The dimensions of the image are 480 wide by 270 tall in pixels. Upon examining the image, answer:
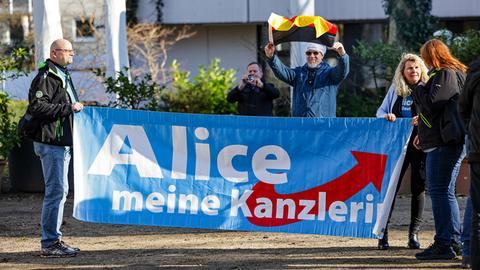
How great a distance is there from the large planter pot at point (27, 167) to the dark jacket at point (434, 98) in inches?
285

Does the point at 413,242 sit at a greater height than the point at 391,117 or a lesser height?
lesser

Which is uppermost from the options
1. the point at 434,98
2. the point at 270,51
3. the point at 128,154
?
the point at 270,51

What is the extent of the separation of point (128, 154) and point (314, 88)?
6.30 ft

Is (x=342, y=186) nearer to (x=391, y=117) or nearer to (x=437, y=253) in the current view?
(x=391, y=117)

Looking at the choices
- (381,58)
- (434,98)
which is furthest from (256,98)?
(434,98)

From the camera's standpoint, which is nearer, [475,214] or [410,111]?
[475,214]

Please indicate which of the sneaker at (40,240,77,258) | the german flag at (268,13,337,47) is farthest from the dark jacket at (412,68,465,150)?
the sneaker at (40,240,77,258)

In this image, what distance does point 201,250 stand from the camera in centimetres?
953

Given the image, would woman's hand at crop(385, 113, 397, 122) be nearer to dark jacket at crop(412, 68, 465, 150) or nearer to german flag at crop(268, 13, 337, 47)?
dark jacket at crop(412, 68, 465, 150)

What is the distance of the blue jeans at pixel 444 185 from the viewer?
859cm

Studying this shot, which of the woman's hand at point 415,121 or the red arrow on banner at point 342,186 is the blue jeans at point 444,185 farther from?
the red arrow on banner at point 342,186

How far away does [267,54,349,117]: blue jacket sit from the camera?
394 inches

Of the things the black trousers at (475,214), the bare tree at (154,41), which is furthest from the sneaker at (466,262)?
the bare tree at (154,41)

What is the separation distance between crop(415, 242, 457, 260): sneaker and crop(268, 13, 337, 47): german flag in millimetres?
2405
